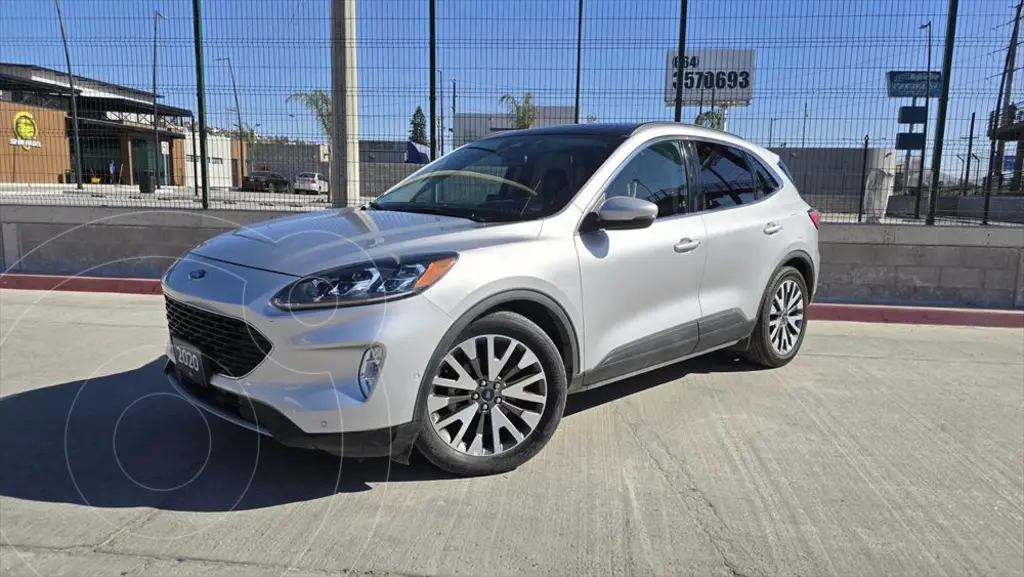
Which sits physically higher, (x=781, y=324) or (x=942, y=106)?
(x=942, y=106)

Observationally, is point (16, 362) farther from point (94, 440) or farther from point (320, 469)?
point (320, 469)

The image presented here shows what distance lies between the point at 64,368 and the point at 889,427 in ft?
18.8

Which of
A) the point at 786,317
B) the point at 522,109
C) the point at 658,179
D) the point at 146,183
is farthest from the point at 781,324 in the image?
the point at 146,183

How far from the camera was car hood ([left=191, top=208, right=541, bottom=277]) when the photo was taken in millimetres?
3061

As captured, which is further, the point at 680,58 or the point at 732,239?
the point at 680,58

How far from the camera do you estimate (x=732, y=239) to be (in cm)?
461

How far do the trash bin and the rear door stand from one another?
26.7ft

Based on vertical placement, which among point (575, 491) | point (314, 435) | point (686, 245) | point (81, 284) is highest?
point (686, 245)

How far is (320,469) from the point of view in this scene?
3451 millimetres

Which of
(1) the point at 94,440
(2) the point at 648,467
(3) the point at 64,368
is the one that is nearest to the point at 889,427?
(2) the point at 648,467

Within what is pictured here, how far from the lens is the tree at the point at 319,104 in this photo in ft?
28.1

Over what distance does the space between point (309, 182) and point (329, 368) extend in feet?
20.9

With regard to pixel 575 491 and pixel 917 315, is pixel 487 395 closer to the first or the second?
pixel 575 491

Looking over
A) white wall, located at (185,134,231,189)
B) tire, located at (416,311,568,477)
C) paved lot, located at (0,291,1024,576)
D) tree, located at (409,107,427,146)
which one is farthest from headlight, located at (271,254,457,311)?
white wall, located at (185,134,231,189)
